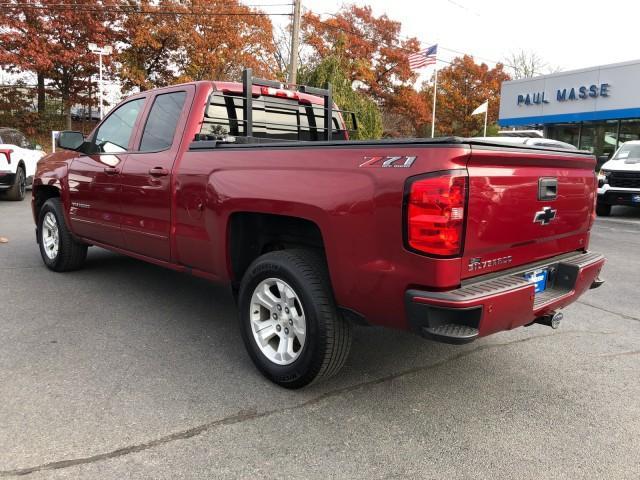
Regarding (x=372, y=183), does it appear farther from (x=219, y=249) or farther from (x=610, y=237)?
(x=610, y=237)

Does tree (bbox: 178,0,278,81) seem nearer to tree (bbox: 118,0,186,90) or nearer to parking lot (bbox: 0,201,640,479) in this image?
tree (bbox: 118,0,186,90)

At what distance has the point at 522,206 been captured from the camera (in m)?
2.85

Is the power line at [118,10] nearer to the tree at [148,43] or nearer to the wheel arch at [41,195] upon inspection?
the tree at [148,43]

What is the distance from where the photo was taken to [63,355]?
11.8ft

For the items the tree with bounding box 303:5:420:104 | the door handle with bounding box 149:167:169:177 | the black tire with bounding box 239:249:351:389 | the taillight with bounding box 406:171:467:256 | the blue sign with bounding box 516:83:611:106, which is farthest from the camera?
the tree with bounding box 303:5:420:104

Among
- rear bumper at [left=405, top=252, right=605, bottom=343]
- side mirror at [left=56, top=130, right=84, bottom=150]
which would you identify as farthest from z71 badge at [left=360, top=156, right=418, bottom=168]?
side mirror at [left=56, top=130, right=84, bottom=150]

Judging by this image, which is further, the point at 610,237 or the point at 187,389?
the point at 610,237

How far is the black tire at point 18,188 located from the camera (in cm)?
1273

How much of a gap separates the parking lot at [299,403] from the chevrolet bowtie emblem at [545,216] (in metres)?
1.04

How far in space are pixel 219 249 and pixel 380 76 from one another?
3991cm

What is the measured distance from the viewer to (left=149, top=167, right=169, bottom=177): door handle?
13.1 feet

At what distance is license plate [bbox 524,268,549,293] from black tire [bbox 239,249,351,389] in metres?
1.04

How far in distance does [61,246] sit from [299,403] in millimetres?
3850

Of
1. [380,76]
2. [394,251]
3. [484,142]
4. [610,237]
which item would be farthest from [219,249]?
[380,76]
